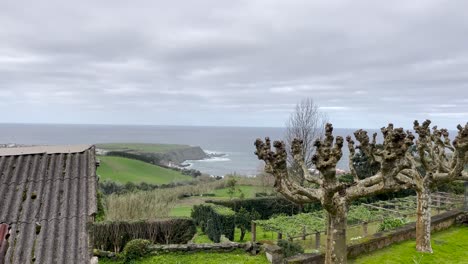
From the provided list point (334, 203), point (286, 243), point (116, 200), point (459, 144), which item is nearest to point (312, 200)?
point (334, 203)

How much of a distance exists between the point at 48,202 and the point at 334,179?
4640mm

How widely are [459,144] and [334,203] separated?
13.0ft

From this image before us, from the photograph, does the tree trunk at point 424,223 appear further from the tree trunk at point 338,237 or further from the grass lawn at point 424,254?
the tree trunk at point 338,237

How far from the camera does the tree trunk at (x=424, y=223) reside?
390 inches

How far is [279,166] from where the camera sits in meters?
6.86

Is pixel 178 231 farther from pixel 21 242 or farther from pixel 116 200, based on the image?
pixel 21 242

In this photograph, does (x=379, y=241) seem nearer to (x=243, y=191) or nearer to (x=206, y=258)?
(x=206, y=258)

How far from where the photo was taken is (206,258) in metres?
11.3

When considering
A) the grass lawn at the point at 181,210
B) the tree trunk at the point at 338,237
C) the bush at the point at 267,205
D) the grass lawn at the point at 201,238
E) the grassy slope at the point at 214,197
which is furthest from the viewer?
the grassy slope at the point at 214,197

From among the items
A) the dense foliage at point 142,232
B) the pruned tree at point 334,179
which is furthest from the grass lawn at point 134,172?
the pruned tree at point 334,179

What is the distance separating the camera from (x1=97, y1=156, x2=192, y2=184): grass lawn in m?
46.9

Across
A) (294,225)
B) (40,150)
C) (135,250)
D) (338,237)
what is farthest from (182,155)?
(40,150)

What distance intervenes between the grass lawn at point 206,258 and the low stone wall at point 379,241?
240 cm

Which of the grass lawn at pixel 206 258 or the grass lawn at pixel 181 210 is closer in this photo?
the grass lawn at pixel 206 258
